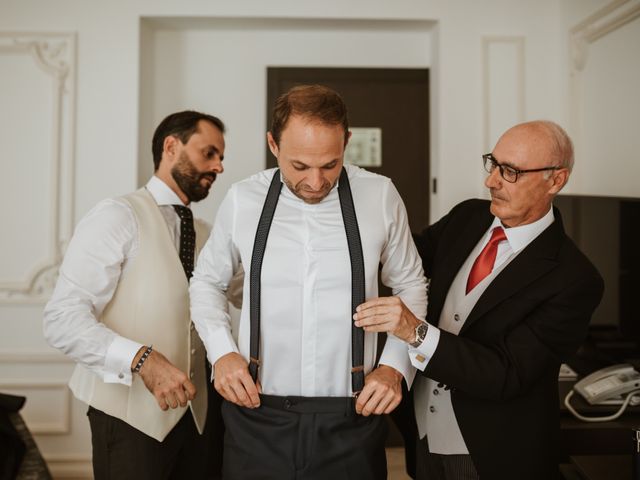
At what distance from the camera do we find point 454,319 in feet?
5.78

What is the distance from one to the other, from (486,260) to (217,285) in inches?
31.3

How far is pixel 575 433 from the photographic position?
6.29 feet

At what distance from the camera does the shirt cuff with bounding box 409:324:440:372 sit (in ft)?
4.88

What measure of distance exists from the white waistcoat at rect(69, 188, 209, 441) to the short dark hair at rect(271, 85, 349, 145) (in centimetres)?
74

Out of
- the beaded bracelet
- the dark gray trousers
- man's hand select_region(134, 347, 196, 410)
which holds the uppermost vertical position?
the beaded bracelet

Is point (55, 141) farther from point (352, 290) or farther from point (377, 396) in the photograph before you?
point (377, 396)

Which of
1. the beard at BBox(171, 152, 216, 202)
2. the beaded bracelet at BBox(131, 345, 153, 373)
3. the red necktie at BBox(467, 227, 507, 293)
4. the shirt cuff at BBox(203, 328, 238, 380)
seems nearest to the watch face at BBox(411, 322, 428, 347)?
the red necktie at BBox(467, 227, 507, 293)

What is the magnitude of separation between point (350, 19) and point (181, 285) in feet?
7.04

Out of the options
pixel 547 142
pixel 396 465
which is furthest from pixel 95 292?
pixel 396 465

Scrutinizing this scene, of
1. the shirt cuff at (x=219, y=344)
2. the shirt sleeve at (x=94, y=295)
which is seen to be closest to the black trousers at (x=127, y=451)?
the shirt sleeve at (x=94, y=295)

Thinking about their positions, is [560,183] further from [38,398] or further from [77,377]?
[38,398]

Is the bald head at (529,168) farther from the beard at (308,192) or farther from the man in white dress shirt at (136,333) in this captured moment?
the man in white dress shirt at (136,333)

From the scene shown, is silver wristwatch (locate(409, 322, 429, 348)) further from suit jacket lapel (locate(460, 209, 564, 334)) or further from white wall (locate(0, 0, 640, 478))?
white wall (locate(0, 0, 640, 478))

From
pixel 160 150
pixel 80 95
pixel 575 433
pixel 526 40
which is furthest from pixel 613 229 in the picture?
pixel 80 95
